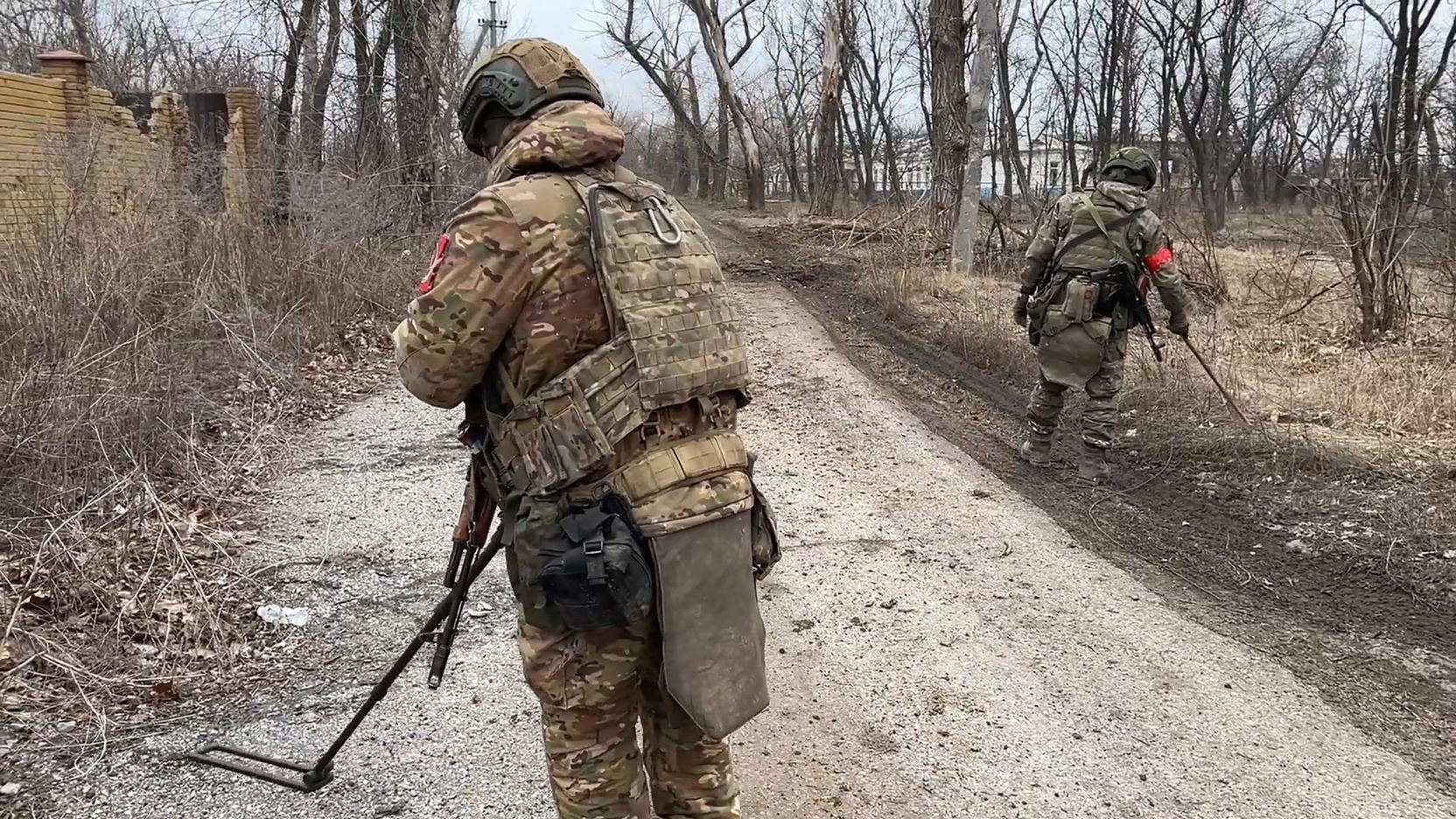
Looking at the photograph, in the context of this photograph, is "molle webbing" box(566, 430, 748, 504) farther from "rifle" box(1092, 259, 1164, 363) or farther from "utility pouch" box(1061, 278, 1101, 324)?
"rifle" box(1092, 259, 1164, 363)

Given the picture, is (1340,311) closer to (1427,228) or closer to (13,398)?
(1427,228)

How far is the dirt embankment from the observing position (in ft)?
11.4

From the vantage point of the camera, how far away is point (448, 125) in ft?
42.5

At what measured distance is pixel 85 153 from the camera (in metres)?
6.85

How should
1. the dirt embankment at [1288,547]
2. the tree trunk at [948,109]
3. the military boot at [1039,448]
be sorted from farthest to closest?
the tree trunk at [948,109], the military boot at [1039,448], the dirt embankment at [1288,547]

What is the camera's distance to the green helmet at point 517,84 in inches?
80.7

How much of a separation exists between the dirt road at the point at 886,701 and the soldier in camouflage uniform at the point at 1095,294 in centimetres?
102

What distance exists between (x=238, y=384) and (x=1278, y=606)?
6.18 m

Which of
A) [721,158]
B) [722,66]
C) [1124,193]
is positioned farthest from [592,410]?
[721,158]

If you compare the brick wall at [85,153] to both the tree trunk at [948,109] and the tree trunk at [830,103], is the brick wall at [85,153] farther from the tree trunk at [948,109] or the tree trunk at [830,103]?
the tree trunk at [830,103]

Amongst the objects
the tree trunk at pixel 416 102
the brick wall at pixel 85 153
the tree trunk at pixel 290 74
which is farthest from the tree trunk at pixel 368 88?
the brick wall at pixel 85 153

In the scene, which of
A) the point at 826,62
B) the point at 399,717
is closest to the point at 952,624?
the point at 399,717

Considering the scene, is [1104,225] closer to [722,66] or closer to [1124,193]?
[1124,193]

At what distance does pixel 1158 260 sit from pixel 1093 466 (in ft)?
4.28
